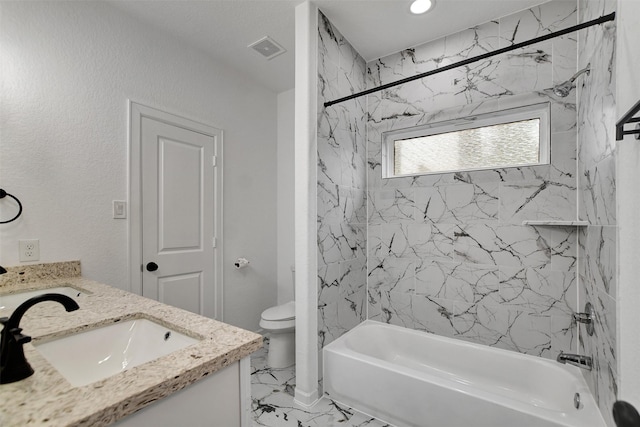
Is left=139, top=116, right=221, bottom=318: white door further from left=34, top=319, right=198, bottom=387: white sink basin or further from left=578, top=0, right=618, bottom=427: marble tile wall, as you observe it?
left=578, top=0, right=618, bottom=427: marble tile wall

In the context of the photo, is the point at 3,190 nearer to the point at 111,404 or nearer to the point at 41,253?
the point at 41,253

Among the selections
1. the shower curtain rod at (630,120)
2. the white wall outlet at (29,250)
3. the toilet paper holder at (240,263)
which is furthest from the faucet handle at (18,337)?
the toilet paper holder at (240,263)

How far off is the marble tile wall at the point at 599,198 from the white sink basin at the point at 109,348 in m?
1.69

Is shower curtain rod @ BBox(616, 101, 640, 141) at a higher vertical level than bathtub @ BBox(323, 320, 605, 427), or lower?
higher

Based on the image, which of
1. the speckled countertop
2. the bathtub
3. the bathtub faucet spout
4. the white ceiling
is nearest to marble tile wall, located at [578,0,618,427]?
the bathtub faucet spout

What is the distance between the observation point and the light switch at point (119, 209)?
194 centimetres

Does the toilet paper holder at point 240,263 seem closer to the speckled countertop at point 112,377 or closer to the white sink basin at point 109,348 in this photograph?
the speckled countertop at point 112,377

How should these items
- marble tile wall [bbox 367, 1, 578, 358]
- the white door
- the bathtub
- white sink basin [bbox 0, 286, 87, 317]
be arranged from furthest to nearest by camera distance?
the white door, marble tile wall [bbox 367, 1, 578, 358], the bathtub, white sink basin [bbox 0, 286, 87, 317]

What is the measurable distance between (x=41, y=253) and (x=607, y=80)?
10.1 feet

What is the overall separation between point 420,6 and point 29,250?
2.96 meters

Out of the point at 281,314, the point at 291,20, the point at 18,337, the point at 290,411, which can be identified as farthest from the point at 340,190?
the point at 18,337

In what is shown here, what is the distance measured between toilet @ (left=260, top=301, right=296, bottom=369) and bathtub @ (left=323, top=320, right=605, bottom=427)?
19.4 inches

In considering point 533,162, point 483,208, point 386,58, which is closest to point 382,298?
point 483,208

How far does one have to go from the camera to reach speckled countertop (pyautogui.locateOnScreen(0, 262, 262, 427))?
54 centimetres
